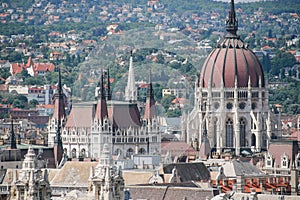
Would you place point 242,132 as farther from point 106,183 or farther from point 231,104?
point 106,183

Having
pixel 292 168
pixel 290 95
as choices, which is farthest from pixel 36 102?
pixel 292 168

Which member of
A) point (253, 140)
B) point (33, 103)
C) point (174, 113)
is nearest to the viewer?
point (253, 140)

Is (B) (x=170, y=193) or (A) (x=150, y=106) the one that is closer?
(B) (x=170, y=193)

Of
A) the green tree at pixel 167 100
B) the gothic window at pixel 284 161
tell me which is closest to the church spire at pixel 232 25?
the green tree at pixel 167 100

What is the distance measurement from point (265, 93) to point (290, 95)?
196 ft

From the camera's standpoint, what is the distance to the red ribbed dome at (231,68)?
13838cm

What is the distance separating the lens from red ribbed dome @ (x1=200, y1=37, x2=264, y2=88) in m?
138

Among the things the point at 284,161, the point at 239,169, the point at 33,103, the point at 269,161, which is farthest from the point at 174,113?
the point at 239,169

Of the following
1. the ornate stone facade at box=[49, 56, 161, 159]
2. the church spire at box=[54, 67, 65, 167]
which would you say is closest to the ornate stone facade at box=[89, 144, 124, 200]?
the church spire at box=[54, 67, 65, 167]

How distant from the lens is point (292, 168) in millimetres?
106438

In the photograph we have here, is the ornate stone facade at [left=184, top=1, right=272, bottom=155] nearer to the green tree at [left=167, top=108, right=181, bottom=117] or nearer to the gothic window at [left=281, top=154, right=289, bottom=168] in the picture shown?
the green tree at [left=167, top=108, right=181, bottom=117]

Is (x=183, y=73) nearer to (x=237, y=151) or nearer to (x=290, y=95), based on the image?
(x=237, y=151)

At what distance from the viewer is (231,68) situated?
138 metres

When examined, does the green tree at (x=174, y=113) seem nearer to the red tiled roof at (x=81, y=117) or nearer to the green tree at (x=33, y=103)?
the red tiled roof at (x=81, y=117)
